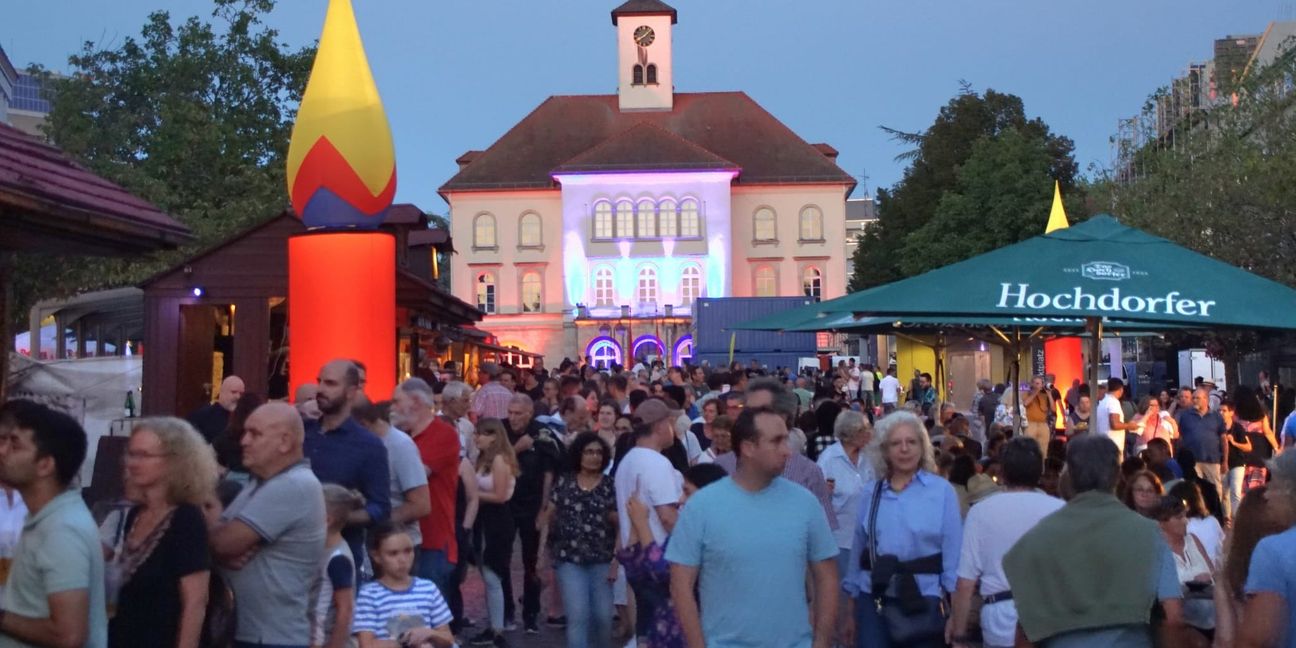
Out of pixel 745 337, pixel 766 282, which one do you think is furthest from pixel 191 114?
pixel 766 282

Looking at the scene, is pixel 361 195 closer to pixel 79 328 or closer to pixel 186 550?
pixel 186 550

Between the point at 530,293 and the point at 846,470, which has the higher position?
the point at 530,293

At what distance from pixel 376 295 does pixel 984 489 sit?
659cm

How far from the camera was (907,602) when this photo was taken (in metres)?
7.13

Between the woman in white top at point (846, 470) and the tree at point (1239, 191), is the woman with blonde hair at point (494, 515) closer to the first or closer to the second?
the woman in white top at point (846, 470)

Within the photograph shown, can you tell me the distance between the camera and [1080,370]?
2750cm

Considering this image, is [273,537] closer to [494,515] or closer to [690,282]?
[494,515]

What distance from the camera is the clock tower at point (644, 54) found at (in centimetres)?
8056

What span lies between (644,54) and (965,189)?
22.8 metres

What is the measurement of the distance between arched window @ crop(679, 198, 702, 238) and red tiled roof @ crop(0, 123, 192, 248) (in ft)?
210

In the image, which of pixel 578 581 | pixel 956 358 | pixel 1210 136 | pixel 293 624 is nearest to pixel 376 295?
pixel 578 581

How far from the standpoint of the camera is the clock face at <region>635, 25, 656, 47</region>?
80562 mm

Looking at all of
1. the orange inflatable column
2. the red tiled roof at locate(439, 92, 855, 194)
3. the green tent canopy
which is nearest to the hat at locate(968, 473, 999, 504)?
the green tent canopy

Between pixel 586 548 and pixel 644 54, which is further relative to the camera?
pixel 644 54
